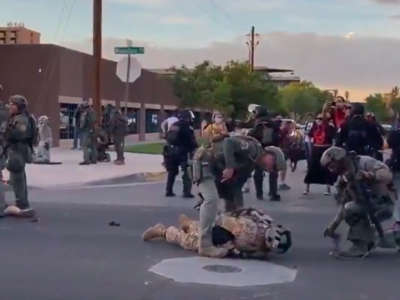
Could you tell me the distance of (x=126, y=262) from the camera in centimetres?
937

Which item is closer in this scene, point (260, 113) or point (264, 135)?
point (264, 135)

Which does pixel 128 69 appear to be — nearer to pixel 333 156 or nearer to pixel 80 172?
pixel 80 172

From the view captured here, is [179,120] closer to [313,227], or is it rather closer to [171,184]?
[171,184]

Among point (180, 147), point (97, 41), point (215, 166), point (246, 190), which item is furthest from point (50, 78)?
point (215, 166)

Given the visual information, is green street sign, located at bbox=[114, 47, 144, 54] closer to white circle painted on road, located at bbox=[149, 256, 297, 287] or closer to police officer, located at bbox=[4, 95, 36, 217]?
police officer, located at bbox=[4, 95, 36, 217]

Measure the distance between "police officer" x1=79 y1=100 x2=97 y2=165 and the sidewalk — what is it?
33 centimetres

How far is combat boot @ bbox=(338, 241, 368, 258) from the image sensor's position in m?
9.88

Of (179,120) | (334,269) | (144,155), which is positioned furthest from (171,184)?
(144,155)

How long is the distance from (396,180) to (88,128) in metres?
10.7

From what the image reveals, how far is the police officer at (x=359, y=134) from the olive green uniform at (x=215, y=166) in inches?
211

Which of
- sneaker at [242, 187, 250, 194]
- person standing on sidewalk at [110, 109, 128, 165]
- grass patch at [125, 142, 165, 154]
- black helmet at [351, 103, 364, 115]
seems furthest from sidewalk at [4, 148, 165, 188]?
black helmet at [351, 103, 364, 115]

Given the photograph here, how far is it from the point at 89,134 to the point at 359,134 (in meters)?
10.7

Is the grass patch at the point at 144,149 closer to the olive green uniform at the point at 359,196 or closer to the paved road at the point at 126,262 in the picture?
the paved road at the point at 126,262

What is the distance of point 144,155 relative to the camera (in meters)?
30.5
